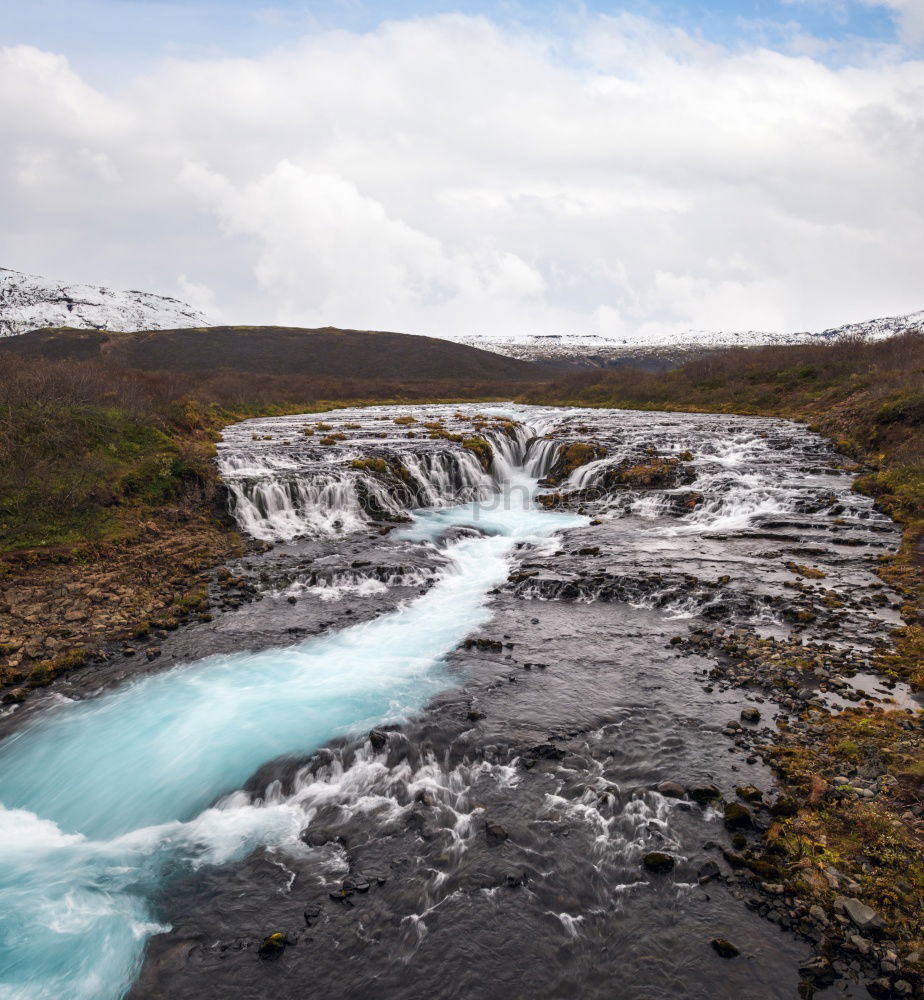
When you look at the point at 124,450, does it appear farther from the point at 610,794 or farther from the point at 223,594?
the point at 610,794

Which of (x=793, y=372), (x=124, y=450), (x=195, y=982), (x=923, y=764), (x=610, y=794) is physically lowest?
(x=195, y=982)

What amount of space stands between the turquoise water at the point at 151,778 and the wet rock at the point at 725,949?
5206 millimetres

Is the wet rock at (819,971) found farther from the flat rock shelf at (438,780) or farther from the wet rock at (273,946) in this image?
the wet rock at (273,946)

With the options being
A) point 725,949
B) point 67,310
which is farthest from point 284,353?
point 67,310

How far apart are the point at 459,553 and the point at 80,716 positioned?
1163cm

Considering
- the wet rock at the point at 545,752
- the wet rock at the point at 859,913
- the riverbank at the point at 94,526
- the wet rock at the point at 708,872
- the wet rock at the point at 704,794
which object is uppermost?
the riverbank at the point at 94,526

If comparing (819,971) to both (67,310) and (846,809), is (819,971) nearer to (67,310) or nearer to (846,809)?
(846,809)

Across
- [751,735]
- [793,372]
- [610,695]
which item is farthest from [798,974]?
[793,372]

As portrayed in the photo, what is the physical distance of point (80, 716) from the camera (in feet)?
34.5

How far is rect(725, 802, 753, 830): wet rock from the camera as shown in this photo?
23.6ft

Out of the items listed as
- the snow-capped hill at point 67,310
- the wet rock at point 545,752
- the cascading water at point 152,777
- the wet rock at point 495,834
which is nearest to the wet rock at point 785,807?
the wet rock at point 545,752

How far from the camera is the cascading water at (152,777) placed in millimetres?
6633

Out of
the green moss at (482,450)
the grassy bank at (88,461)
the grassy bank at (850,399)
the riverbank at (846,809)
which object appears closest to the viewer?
the riverbank at (846,809)

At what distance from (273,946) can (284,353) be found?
11176cm
